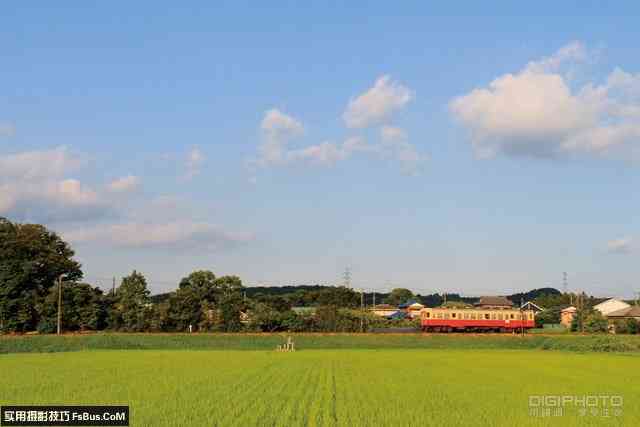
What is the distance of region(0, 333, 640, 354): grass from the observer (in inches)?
2395

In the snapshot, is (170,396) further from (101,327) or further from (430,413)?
(101,327)

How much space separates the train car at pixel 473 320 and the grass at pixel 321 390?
127 ft

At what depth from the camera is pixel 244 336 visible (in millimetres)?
68875

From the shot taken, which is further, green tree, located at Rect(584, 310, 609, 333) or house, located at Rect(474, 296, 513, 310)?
house, located at Rect(474, 296, 513, 310)

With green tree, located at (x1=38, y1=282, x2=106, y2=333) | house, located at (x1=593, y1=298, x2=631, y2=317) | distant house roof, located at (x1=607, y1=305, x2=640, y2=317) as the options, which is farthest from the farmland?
house, located at (x1=593, y1=298, x2=631, y2=317)

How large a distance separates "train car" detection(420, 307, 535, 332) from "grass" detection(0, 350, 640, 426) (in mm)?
38853

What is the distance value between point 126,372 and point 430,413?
1869 cm

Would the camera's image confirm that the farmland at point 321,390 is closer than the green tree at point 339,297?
Yes

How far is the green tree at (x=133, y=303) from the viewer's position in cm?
7919

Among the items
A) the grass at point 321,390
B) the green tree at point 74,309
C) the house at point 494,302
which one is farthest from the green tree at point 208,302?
the house at point 494,302

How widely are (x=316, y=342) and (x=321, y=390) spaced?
143ft

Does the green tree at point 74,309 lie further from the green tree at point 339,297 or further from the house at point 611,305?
the house at point 611,305

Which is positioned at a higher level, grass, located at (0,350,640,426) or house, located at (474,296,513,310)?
house, located at (474,296,513,310)

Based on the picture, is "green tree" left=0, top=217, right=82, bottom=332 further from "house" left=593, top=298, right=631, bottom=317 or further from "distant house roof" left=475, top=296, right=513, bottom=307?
"house" left=593, top=298, right=631, bottom=317
